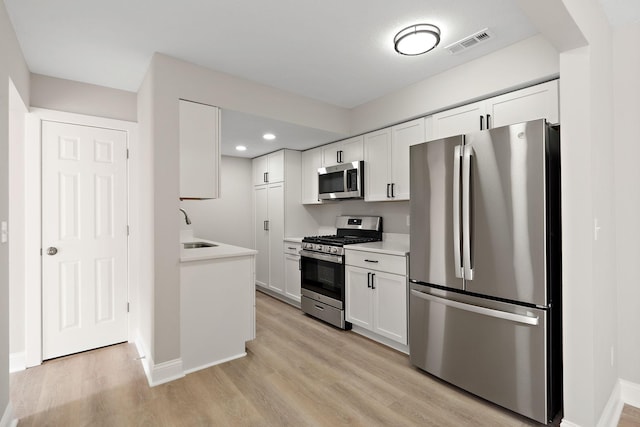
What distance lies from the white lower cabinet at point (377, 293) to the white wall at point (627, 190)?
1476mm

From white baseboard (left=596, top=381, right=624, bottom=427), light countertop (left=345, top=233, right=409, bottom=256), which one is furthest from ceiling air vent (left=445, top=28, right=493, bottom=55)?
white baseboard (left=596, top=381, right=624, bottom=427)

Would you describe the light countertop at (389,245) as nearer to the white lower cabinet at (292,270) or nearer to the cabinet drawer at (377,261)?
the cabinet drawer at (377,261)

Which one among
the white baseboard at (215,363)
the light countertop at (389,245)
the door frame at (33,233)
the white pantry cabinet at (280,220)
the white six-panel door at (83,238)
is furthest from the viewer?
the white pantry cabinet at (280,220)

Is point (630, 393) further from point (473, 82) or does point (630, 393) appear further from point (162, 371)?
point (162, 371)

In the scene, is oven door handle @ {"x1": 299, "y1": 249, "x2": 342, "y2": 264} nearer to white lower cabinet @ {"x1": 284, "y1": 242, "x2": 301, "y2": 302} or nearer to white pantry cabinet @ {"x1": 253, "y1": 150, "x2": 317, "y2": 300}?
white lower cabinet @ {"x1": 284, "y1": 242, "x2": 301, "y2": 302}

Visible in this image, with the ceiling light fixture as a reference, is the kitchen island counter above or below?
below

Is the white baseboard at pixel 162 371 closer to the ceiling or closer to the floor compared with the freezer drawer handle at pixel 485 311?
closer to the floor

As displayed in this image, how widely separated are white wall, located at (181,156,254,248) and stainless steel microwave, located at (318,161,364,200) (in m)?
1.63

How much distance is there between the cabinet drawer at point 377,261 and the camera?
2840 mm

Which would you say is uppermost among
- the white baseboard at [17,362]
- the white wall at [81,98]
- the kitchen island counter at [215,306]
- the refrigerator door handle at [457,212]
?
the white wall at [81,98]

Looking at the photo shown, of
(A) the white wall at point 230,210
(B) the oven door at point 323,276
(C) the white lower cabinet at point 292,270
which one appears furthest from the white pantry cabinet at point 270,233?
(B) the oven door at point 323,276

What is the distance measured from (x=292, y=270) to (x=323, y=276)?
73cm

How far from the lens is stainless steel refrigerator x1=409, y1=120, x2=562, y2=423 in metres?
1.87

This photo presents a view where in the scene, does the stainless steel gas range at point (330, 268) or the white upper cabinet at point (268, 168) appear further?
the white upper cabinet at point (268, 168)
